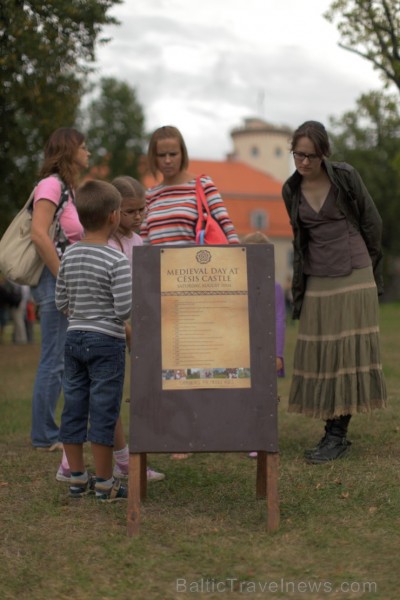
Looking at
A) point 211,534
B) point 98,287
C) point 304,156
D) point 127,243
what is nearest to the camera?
point 211,534

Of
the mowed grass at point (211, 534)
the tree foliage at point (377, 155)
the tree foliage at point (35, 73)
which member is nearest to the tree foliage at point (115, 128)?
the tree foliage at point (377, 155)

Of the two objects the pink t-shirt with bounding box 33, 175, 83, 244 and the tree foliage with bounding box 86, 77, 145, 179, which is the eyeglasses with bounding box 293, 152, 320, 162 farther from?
the tree foliage with bounding box 86, 77, 145, 179

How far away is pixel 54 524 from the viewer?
4.69 metres

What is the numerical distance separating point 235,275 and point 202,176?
1.68m

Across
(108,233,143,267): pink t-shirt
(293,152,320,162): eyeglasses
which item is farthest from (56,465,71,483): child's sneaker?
(293,152,320,162): eyeglasses

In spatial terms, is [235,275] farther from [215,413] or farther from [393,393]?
[393,393]

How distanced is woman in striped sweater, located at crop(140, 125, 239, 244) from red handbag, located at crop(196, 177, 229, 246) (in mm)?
33

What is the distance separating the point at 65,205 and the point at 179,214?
37.9 inches

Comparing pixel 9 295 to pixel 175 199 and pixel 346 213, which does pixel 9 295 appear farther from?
pixel 346 213

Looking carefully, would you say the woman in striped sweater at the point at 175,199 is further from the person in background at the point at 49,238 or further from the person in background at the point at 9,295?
the person in background at the point at 9,295

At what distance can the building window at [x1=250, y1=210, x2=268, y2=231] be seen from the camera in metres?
78.4

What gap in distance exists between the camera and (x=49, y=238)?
636 cm

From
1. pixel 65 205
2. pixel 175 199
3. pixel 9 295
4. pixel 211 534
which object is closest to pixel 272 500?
→ pixel 211 534

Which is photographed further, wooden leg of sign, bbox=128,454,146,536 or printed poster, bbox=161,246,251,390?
printed poster, bbox=161,246,251,390
